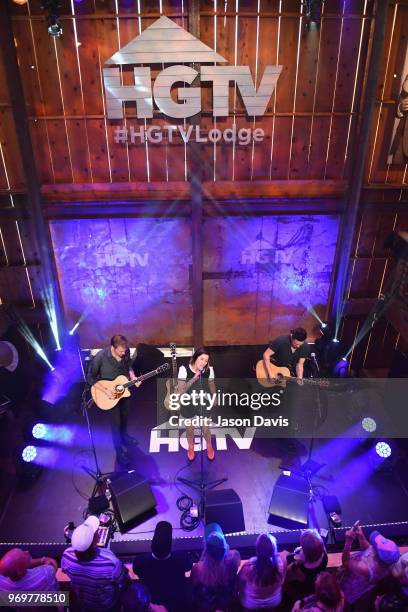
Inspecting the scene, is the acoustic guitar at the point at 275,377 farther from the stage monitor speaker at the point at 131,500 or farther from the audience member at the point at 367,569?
the audience member at the point at 367,569

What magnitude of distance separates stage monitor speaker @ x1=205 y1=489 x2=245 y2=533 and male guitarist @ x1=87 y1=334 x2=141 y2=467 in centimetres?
153

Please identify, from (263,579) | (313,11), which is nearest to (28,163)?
(313,11)

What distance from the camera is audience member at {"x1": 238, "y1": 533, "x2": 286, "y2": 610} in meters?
3.76

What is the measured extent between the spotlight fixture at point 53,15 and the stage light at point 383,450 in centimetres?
694

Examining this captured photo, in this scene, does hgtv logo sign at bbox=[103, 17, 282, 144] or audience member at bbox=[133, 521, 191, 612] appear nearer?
audience member at bbox=[133, 521, 191, 612]

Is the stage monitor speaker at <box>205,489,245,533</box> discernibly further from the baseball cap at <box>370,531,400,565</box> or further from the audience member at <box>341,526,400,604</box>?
the baseball cap at <box>370,531,400,565</box>

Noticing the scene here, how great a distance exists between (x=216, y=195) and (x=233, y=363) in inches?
118

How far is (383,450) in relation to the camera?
599 centimetres

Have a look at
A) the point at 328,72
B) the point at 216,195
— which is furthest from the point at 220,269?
the point at 328,72

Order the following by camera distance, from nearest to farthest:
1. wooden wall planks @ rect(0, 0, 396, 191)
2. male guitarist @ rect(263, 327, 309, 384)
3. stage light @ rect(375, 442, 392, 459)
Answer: stage light @ rect(375, 442, 392, 459) → wooden wall planks @ rect(0, 0, 396, 191) → male guitarist @ rect(263, 327, 309, 384)

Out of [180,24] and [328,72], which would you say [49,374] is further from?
[328,72]

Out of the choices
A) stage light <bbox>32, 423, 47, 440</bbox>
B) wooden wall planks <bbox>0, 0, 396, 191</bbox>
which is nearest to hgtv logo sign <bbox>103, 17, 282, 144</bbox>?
wooden wall planks <bbox>0, 0, 396, 191</bbox>

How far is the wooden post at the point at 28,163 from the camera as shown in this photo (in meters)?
6.00

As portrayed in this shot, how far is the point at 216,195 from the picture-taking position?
697cm
